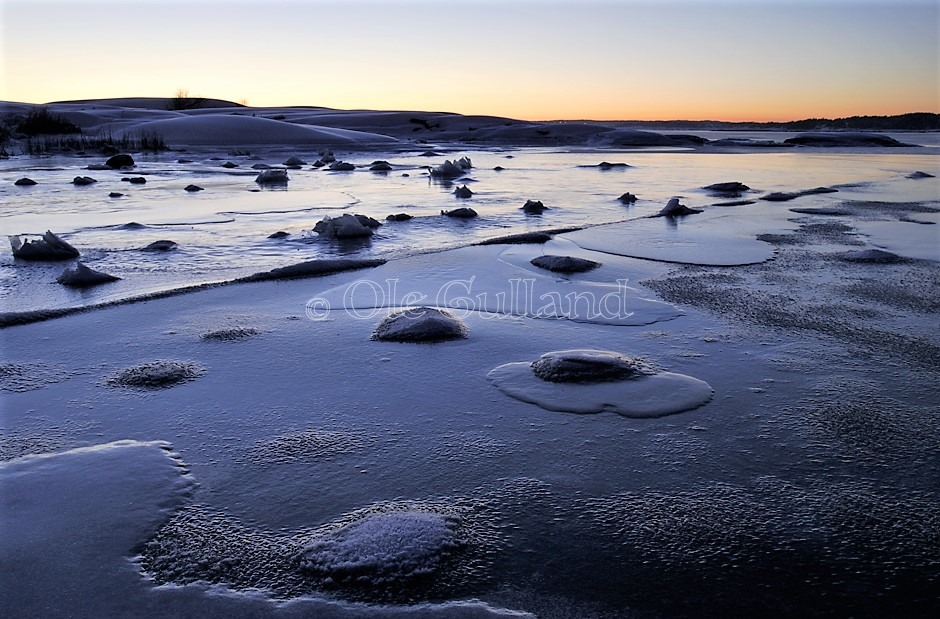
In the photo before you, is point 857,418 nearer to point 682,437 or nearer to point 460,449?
point 682,437

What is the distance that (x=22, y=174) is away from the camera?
453 inches

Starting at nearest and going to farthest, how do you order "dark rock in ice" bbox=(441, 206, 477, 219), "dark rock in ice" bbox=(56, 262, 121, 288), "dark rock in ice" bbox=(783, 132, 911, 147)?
"dark rock in ice" bbox=(56, 262, 121, 288) < "dark rock in ice" bbox=(441, 206, 477, 219) < "dark rock in ice" bbox=(783, 132, 911, 147)

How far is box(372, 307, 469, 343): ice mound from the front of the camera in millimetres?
2863

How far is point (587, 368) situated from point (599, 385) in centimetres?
10

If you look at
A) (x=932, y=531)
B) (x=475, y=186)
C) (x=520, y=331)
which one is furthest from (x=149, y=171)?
(x=932, y=531)

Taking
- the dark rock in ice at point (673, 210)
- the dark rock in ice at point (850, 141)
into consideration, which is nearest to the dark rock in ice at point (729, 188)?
the dark rock in ice at point (673, 210)

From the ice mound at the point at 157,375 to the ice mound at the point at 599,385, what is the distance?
107cm


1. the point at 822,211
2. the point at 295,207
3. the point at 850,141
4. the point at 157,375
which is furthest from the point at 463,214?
the point at 850,141

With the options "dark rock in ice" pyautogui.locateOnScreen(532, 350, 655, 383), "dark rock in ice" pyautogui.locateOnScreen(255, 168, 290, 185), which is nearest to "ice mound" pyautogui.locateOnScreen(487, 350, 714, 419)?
"dark rock in ice" pyautogui.locateOnScreen(532, 350, 655, 383)

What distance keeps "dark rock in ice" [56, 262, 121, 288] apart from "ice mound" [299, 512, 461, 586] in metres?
2.92

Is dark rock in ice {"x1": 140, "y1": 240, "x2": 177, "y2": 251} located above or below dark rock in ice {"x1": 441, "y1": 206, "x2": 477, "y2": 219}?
below

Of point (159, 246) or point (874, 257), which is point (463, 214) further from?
point (874, 257)

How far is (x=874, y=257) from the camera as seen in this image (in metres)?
4.43

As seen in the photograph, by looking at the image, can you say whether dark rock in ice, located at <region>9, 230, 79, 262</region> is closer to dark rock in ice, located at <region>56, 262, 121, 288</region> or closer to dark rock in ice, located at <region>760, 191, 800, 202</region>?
dark rock in ice, located at <region>56, 262, 121, 288</region>
